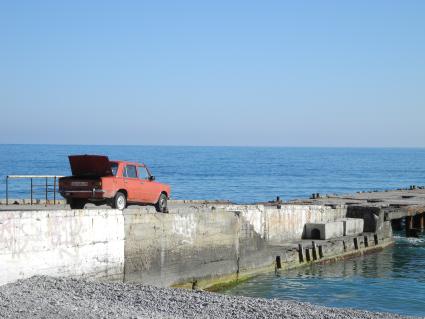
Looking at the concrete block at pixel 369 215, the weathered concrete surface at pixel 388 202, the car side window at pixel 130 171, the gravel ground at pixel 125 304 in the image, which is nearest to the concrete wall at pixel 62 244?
the gravel ground at pixel 125 304

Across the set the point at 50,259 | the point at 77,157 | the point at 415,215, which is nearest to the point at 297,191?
the point at 415,215

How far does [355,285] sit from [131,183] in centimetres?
836

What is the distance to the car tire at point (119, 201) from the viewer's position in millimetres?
23891

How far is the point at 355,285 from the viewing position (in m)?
25.7

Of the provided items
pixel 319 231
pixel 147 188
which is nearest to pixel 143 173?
pixel 147 188

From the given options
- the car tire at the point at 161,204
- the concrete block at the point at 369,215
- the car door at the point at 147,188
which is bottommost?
the concrete block at the point at 369,215

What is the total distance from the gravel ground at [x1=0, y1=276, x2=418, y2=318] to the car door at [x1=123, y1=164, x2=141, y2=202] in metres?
7.63

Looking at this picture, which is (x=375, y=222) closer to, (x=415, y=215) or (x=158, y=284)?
(x=415, y=215)

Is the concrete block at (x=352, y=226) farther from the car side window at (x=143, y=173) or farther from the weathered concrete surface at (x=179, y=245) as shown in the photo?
the car side window at (x=143, y=173)

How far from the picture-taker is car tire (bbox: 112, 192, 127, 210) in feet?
78.4

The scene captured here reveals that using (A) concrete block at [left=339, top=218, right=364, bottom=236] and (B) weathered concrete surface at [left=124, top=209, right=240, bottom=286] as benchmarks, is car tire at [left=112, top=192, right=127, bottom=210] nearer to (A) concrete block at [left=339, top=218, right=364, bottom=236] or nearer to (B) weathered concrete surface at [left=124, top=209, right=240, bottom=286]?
(B) weathered concrete surface at [left=124, top=209, right=240, bottom=286]

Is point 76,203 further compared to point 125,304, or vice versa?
point 76,203

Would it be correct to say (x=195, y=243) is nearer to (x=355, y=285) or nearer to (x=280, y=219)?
(x=355, y=285)

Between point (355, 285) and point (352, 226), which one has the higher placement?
point (352, 226)
